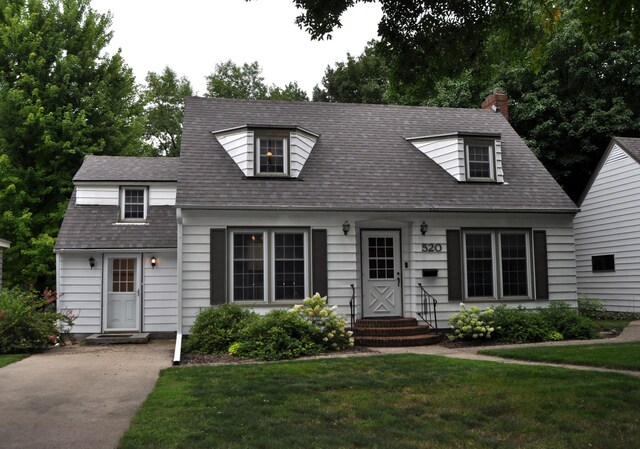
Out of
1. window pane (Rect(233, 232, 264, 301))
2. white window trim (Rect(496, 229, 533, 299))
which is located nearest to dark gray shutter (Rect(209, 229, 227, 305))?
window pane (Rect(233, 232, 264, 301))

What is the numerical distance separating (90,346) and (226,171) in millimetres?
5367

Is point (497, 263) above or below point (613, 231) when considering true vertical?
below

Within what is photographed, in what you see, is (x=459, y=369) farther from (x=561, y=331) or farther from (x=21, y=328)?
(x=21, y=328)

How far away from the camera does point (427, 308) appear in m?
14.5

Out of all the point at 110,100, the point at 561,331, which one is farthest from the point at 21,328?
the point at 110,100

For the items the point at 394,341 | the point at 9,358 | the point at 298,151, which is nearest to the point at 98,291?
the point at 9,358

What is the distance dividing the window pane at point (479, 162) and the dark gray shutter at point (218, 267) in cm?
709

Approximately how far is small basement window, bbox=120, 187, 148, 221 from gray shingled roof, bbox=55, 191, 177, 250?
0.65ft

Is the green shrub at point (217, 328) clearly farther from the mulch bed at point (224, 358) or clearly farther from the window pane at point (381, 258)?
the window pane at point (381, 258)

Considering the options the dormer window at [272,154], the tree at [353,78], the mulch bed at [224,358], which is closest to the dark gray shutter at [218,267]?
the mulch bed at [224,358]

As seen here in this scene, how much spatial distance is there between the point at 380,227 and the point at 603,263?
395 inches

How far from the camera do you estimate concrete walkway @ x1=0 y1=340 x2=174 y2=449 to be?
20.0 feet

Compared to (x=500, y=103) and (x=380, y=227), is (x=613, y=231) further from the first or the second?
(x=380, y=227)

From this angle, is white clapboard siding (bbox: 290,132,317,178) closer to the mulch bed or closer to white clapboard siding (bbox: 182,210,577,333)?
white clapboard siding (bbox: 182,210,577,333)
